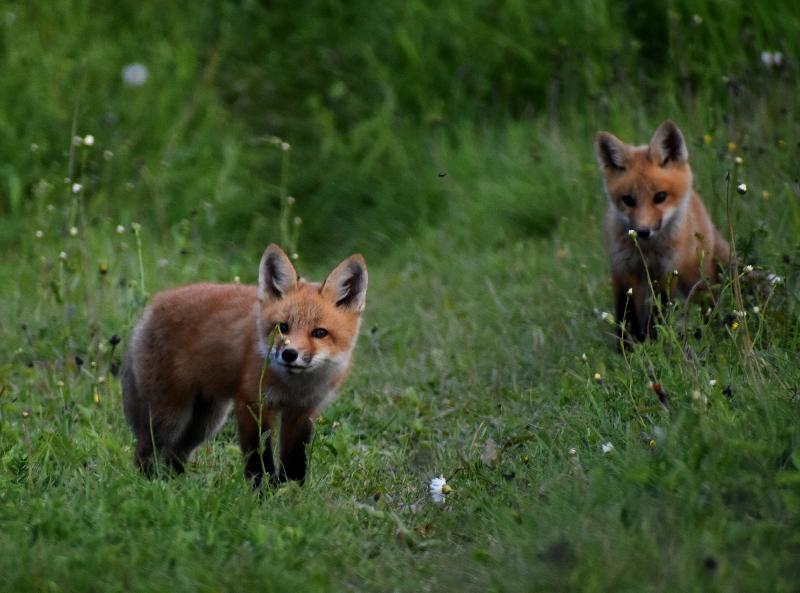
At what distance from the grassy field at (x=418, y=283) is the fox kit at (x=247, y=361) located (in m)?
0.18

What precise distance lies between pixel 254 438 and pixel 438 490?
77 cm

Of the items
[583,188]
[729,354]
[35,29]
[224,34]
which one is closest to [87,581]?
[729,354]

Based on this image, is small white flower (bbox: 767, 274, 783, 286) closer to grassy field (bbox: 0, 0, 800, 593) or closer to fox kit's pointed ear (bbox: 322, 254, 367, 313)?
grassy field (bbox: 0, 0, 800, 593)

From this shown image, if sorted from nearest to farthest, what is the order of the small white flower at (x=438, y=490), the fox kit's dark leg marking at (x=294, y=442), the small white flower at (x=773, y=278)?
the small white flower at (x=438, y=490), the fox kit's dark leg marking at (x=294, y=442), the small white flower at (x=773, y=278)

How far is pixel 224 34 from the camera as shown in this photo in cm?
1128

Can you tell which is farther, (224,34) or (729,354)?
(224,34)

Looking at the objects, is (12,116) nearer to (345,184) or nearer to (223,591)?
(345,184)

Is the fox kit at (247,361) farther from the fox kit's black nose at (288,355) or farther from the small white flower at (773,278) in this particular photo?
the small white flower at (773,278)

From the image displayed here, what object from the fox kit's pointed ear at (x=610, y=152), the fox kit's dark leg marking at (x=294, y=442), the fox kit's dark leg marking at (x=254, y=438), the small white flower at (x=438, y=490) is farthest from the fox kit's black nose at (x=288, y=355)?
the fox kit's pointed ear at (x=610, y=152)

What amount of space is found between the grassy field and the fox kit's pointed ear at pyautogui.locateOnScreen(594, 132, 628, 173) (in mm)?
556

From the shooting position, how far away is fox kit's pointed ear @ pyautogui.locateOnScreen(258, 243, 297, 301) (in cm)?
488

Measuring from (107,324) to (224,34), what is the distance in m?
4.98

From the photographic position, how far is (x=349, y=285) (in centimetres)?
505

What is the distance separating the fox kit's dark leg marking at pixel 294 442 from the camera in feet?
16.0
